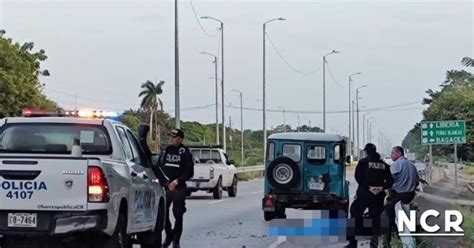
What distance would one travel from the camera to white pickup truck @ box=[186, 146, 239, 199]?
30.0m

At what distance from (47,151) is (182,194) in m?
3.36

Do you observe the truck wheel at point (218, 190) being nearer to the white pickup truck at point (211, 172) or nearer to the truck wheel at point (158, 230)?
the white pickup truck at point (211, 172)

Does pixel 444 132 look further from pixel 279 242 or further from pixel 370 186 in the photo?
pixel 370 186

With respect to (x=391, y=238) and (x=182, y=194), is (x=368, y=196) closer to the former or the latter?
Result: (x=391, y=238)

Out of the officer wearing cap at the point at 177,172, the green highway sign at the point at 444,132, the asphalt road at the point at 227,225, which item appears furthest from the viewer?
the green highway sign at the point at 444,132

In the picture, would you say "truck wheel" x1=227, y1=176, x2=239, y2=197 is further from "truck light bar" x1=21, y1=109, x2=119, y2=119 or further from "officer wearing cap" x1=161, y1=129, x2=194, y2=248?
"truck light bar" x1=21, y1=109, x2=119, y2=119

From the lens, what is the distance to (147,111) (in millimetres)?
107500

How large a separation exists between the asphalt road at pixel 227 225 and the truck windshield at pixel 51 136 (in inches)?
174

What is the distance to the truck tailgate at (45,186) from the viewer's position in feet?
30.4

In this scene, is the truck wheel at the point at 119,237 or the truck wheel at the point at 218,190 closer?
the truck wheel at the point at 119,237

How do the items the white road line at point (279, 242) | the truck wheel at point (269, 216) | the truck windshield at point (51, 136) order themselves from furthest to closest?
the truck wheel at point (269, 216) → the white road line at point (279, 242) → the truck windshield at point (51, 136)

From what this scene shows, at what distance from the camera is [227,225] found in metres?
19.8

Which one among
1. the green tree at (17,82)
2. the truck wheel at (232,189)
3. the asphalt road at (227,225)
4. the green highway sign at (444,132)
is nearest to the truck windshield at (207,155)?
the asphalt road at (227,225)

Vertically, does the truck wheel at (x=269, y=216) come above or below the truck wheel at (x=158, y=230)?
below
